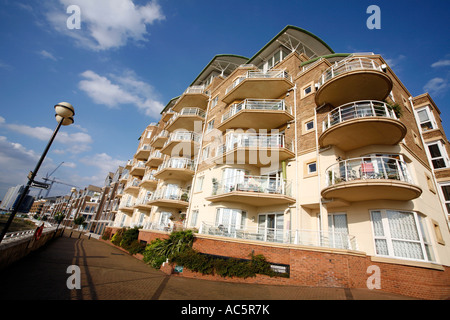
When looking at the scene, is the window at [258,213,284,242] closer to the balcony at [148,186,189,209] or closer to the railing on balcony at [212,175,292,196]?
the railing on balcony at [212,175,292,196]

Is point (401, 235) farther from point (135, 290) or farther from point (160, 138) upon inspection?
point (160, 138)

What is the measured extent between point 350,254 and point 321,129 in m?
7.44

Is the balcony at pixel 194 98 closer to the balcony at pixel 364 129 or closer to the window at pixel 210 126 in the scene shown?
the window at pixel 210 126

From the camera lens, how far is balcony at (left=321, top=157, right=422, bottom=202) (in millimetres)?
8836

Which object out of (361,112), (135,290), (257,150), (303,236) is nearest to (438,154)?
(361,112)

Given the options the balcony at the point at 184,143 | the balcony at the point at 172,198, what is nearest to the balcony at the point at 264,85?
the balcony at the point at 184,143

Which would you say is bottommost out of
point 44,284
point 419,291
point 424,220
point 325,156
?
point 44,284

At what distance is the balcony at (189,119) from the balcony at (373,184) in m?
16.7

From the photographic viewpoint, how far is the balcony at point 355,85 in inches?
436

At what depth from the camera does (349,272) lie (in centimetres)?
869

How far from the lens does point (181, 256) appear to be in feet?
37.7

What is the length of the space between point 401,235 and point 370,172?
3.16 metres
